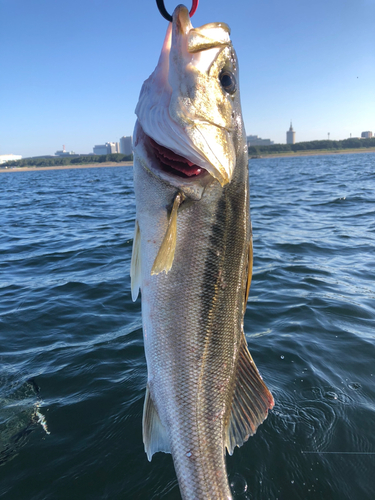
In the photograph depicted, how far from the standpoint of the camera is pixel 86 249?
10.6m

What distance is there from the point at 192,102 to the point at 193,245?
2.94 ft

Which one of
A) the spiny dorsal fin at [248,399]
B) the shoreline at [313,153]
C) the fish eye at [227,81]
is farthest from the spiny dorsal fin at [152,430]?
the shoreline at [313,153]

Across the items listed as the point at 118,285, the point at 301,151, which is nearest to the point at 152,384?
the point at 118,285

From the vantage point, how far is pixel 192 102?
2193 millimetres

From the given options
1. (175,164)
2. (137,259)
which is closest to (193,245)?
(137,259)

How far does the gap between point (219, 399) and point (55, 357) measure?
137 inches

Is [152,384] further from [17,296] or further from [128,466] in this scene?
[17,296]

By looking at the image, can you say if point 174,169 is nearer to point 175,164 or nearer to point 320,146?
point 175,164

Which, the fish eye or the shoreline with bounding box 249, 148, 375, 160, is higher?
the fish eye

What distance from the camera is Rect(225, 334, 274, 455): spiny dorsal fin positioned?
2430mm

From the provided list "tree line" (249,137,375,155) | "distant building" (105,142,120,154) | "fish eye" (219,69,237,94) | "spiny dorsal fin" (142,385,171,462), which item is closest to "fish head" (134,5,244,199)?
"fish eye" (219,69,237,94)

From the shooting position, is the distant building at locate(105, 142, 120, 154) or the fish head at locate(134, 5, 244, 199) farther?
the distant building at locate(105, 142, 120, 154)

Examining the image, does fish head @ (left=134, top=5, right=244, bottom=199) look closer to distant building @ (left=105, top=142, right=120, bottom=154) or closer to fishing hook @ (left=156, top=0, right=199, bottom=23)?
fishing hook @ (left=156, top=0, right=199, bottom=23)

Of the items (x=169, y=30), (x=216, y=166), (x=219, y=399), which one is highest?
(x=169, y=30)
